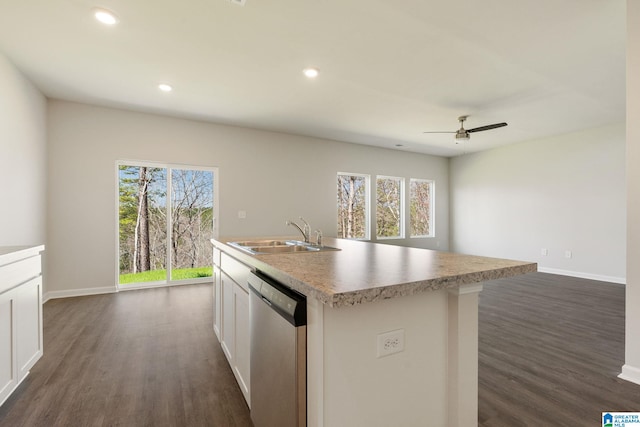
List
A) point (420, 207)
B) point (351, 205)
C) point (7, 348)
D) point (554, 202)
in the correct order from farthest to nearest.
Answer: point (420, 207) < point (351, 205) < point (554, 202) < point (7, 348)

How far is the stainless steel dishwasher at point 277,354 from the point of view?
103cm

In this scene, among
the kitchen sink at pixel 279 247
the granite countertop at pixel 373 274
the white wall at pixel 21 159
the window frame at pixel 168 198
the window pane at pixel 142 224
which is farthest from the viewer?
the window pane at pixel 142 224

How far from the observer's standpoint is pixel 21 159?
3273mm

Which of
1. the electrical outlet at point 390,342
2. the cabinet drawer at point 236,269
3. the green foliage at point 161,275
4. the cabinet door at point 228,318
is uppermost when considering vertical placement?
the cabinet drawer at point 236,269

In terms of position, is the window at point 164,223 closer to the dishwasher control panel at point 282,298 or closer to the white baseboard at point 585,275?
the dishwasher control panel at point 282,298

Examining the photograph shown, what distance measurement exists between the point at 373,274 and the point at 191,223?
449cm

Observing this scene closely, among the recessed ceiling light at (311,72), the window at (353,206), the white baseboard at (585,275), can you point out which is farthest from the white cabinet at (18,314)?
the white baseboard at (585,275)

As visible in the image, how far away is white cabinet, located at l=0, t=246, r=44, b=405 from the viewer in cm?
165

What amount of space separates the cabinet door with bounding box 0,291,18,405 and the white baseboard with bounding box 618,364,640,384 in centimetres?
390

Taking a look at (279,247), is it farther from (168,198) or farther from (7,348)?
(168,198)

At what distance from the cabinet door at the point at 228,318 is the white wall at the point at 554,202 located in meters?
6.34

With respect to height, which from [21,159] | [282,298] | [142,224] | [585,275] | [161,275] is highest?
[21,159]

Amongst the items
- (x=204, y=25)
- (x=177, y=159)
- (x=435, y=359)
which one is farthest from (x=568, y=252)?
(x=177, y=159)

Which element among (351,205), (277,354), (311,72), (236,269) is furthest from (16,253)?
(351,205)
